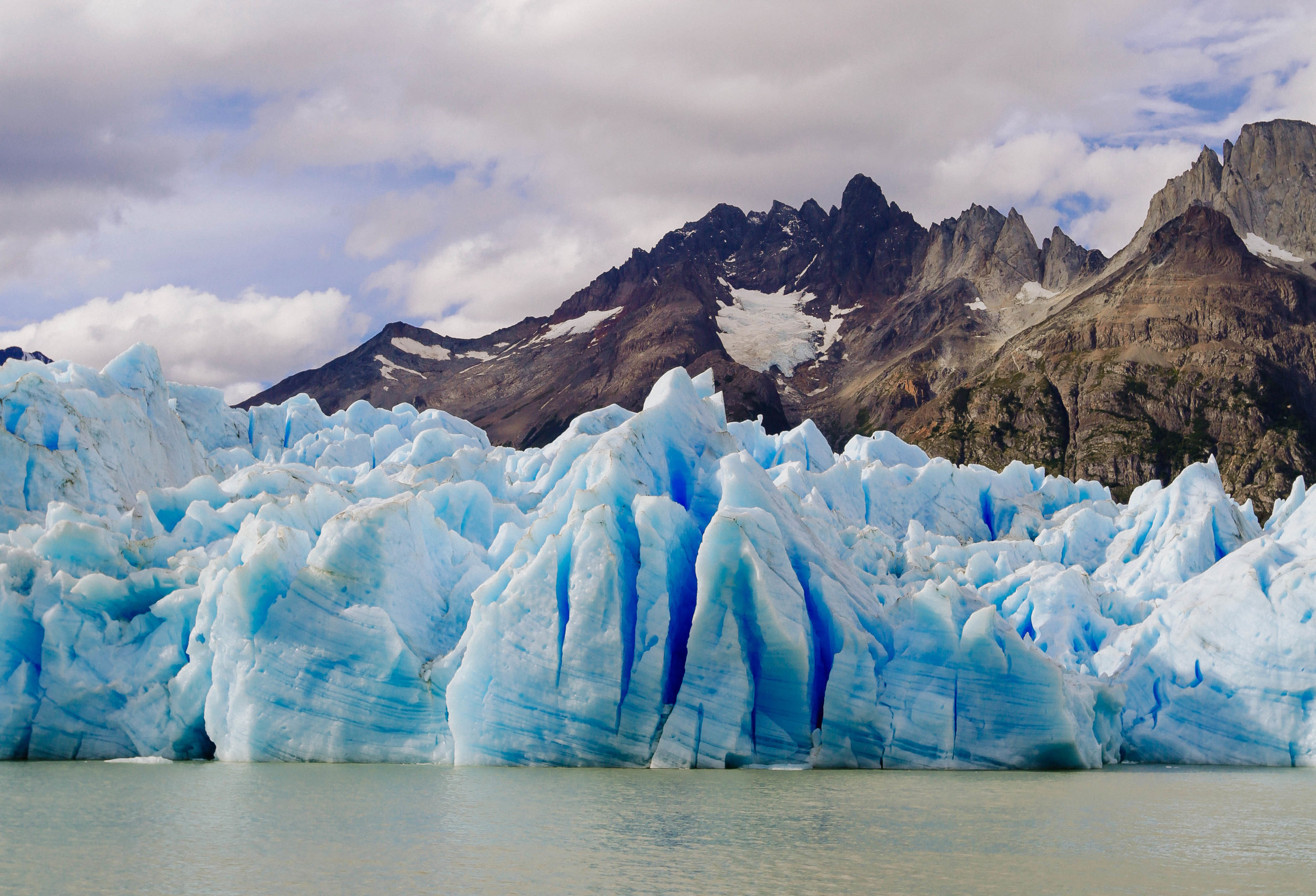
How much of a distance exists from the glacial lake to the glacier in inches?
35.0

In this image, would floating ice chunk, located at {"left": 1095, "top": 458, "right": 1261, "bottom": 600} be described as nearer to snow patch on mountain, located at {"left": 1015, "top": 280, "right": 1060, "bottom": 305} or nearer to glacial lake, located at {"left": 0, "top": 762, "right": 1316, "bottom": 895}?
glacial lake, located at {"left": 0, "top": 762, "right": 1316, "bottom": 895}

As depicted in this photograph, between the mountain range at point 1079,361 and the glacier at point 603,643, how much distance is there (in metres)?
86.7

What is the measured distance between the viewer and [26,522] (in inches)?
1016

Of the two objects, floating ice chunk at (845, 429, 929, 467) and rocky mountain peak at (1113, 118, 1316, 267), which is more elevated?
rocky mountain peak at (1113, 118, 1316, 267)

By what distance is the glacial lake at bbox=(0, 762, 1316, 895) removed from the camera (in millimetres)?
10945

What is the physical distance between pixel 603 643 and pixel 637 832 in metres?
5.66

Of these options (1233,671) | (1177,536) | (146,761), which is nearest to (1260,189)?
(1177,536)

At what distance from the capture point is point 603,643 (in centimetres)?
1870

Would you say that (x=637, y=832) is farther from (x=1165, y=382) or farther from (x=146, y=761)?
(x=1165, y=382)

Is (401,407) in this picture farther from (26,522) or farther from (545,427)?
(545,427)

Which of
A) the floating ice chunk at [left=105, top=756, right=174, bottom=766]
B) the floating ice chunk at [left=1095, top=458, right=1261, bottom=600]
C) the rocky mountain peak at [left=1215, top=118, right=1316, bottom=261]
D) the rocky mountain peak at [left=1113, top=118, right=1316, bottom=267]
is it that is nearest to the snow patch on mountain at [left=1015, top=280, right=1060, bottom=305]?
Result: the rocky mountain peak at [left=1113, top=118, right=1316, bottom=267]

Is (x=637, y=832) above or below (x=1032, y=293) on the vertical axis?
below

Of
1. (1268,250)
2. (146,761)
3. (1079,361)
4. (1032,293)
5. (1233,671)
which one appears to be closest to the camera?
(146,761)

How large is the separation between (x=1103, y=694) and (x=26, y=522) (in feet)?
75.3
